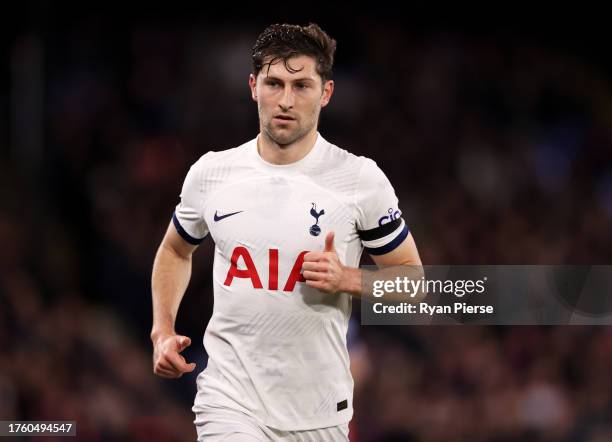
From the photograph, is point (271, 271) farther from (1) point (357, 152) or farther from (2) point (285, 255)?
(1) point (357, 152)

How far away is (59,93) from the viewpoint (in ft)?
33.5

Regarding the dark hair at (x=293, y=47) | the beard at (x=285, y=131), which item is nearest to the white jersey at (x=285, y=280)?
the beard at (x=285, y=131)

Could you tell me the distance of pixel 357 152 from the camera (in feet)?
34.4

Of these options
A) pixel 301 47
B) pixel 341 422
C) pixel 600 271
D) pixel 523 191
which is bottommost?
pixel 341 422

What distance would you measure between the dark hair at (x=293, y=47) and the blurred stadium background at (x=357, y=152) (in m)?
3.46

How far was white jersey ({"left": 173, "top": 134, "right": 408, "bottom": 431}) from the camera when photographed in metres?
4.32

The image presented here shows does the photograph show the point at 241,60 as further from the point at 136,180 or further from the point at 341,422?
the point at 341,422

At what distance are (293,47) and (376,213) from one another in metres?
0.80

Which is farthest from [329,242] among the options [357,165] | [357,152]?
[357,152]

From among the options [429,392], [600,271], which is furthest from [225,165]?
[429,392]

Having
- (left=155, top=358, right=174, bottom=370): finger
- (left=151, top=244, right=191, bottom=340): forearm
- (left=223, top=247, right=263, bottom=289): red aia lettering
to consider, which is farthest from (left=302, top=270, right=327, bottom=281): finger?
(left=151, top=244, right=191, bottom=340): forearm

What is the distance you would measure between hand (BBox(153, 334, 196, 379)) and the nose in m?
1.05

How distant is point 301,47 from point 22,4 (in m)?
7.28

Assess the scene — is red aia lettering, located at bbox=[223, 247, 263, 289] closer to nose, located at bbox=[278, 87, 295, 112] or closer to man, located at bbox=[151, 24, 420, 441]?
man, located at bbox=[151, 24, 420, 441]
